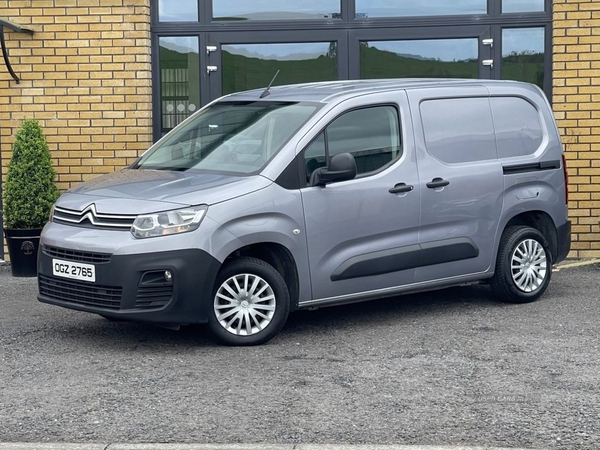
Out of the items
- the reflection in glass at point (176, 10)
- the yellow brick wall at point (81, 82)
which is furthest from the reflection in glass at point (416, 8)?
the yellow brick wall at point (81, 82)

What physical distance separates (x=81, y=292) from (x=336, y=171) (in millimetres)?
1910

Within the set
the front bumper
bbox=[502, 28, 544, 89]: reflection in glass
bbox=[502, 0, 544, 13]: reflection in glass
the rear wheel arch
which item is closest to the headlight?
the front bumper

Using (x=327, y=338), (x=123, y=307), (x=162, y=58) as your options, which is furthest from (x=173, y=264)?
(x=162, y=58)

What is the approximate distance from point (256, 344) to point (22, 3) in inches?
224

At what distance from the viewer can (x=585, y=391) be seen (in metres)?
6.52

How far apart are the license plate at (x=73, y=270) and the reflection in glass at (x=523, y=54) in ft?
19.3

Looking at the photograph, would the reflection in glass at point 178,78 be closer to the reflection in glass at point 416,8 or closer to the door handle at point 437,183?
the reflection in glass at point 416,8

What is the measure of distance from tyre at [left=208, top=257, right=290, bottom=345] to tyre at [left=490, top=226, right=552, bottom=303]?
86.1 inches

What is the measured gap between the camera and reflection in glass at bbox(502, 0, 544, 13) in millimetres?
12016

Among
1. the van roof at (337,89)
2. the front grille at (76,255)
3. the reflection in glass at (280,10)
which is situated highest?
the reflection in glass at (280,10)

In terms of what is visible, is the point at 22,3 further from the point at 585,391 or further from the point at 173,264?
the point at 585,391

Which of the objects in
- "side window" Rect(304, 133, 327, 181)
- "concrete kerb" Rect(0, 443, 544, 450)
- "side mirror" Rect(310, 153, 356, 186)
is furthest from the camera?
"side window" Rect(304, 133, 327, 181)

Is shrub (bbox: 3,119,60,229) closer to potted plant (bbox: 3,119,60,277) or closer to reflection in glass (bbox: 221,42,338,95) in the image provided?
potted plant (bbox: 3,119,60,277)

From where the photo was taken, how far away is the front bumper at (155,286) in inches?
294
